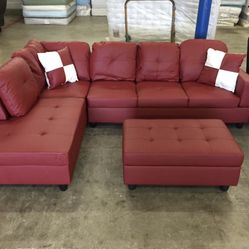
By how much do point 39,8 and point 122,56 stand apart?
539 centimetres

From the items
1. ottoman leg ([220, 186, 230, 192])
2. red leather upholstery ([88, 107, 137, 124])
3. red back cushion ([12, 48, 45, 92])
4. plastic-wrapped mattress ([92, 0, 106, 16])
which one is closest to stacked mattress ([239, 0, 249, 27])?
plastic-wrapped mattress ([92, 0, 106, 16])

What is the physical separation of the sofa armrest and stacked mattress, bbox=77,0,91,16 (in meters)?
6.88

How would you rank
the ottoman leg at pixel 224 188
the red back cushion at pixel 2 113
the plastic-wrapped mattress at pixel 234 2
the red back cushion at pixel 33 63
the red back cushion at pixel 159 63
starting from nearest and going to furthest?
the ottoman leg at pixel 224 188, the red back cushion at pixel 2 113, the red back cushion at pixel 33 63, the red back cushion at pixel 159 63, the plastic-wrapped mattress at pixel 234 2

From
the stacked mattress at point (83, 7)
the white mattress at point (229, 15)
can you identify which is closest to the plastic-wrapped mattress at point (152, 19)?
the white mattress at point (229, 15)

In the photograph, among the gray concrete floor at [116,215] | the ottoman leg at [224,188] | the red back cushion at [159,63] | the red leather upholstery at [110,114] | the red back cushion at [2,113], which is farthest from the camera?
the red back cushion at [159,63]

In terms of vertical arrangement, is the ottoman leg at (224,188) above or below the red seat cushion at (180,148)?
below

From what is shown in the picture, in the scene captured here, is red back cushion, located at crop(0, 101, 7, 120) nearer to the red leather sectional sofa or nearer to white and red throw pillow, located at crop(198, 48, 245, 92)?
the red leather sectional sofa

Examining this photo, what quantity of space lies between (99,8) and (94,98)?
665 centimetres

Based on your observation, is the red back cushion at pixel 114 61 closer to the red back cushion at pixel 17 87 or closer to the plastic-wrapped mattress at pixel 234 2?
the red back cushion at pixel 17 87

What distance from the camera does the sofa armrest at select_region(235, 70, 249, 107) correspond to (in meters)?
2.70

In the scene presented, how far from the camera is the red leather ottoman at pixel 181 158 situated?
1938 mm

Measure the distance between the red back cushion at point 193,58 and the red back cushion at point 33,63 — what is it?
155cm

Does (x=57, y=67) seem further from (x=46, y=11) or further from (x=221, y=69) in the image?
(x=46, y=11)

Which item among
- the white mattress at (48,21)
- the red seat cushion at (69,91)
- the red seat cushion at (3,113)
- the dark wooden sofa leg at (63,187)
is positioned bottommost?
the white mattress at (48,21)
